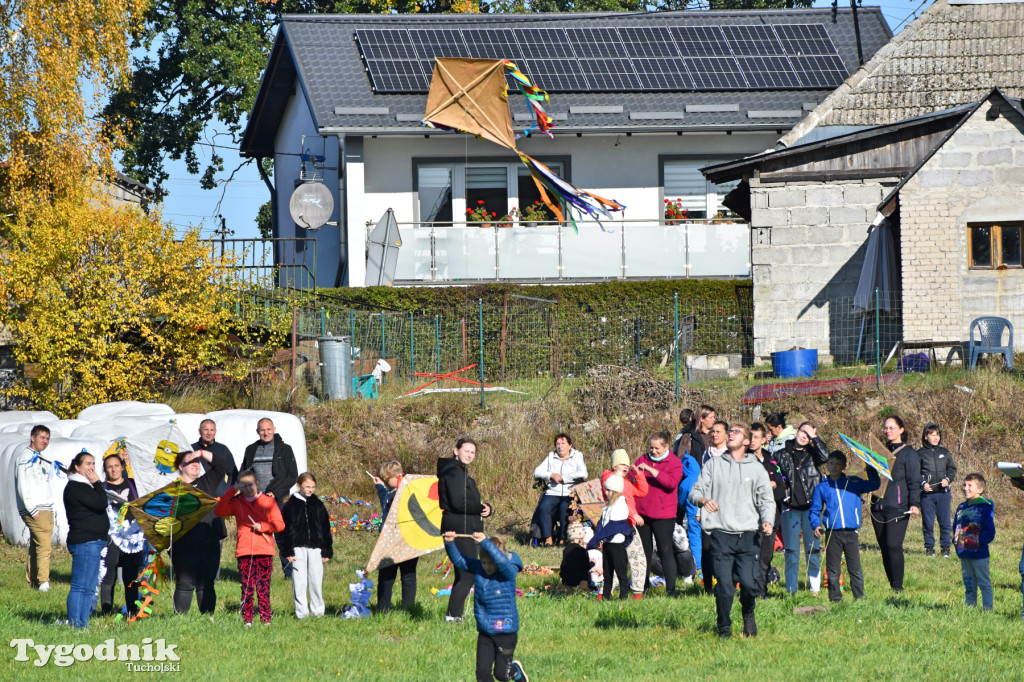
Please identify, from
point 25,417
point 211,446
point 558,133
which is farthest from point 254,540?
point 558,133

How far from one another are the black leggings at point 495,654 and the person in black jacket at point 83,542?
4.02 meters

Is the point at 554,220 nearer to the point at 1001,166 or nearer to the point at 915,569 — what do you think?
the point at 1001,166

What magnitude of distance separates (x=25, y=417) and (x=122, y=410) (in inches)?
62.4

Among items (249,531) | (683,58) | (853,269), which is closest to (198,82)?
(683,58)

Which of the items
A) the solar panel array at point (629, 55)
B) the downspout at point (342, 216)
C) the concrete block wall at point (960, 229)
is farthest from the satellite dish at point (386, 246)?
the concrete block wall at point (960, 229)

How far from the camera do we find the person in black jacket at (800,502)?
11.3m

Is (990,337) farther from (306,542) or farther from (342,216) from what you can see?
(342,216)

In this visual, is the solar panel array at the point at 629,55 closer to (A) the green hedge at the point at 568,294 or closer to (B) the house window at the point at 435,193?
(B) the house window at the point at 435,193

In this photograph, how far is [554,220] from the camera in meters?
25.6

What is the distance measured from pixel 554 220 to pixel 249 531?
16.0 m

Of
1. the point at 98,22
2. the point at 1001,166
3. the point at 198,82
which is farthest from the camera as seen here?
the point at 198,82

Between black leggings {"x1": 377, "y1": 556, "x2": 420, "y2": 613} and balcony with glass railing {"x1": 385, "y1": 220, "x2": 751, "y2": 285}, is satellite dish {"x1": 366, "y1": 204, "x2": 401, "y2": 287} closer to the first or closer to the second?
balcony with glass railing {"x1": 385, "y1": 220, "x2": 751, "y2": 285}

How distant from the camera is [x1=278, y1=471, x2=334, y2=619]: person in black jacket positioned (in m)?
10.7

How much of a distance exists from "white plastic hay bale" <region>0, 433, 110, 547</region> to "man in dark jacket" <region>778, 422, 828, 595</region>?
821 cm
